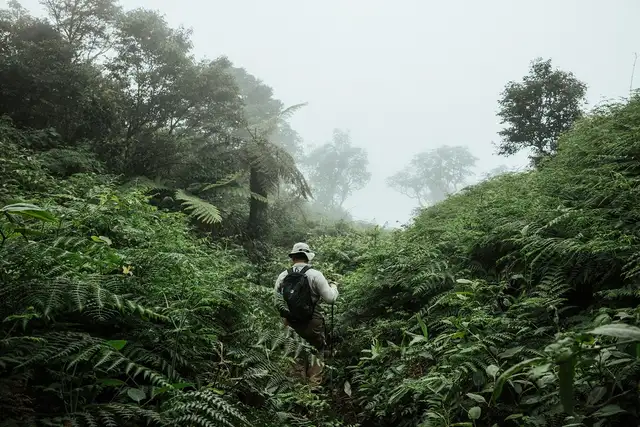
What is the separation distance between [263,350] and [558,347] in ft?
6.05

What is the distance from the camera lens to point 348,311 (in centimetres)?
487

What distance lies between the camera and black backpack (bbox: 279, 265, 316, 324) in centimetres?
401

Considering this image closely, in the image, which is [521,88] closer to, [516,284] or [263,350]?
[516,284]

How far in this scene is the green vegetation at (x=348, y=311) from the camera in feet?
Answer: 6.13

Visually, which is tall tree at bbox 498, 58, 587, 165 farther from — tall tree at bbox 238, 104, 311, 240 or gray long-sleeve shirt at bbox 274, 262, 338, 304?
gray long-sleeve shirt at bbox 274, 262, 338, 304

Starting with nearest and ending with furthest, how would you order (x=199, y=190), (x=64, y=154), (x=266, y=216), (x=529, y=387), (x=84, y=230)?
(x=529, y=387)
(x=84, y=230)
(x=64, y=154)
(x=199, y=190)
(x=266, y=216)

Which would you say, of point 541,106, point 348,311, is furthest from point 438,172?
point 348,311

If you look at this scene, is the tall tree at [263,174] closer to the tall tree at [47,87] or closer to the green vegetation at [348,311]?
the green vegetation at [348,311]

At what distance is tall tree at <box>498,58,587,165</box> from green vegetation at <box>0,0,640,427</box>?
4.02 metres

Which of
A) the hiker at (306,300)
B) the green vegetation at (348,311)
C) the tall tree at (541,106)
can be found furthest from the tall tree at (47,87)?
the tall tree at (541,106)

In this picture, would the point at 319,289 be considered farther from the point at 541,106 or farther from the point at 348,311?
the point at 541,106

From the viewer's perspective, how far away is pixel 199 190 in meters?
10.3

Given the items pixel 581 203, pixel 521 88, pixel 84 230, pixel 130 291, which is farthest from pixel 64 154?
pixel 521 88

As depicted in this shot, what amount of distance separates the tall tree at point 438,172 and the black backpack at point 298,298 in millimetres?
53799
